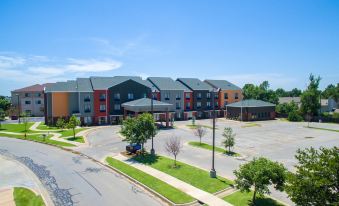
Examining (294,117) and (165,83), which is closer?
(294,117)

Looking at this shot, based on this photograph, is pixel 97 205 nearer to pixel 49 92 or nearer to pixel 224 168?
pixel 224 168

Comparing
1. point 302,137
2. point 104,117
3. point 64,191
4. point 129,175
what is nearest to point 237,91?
point 302,137

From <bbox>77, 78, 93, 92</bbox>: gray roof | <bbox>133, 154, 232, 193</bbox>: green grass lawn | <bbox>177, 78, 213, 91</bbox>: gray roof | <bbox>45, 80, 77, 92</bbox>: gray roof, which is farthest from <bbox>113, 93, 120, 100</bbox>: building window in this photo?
<bbox>133, 154, 232, 193</bbox>: green grass lawn

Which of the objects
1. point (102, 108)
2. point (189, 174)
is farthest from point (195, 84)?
point (189, 174)

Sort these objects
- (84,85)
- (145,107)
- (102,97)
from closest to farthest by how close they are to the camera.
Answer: (145,107) < (102,97) < (84,85)

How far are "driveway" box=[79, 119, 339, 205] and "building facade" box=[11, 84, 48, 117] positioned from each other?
138 ft

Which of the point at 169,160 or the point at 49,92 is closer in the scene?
the point at 169,160

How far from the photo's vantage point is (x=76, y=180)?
25781 millimetres

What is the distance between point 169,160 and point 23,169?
1699 centimetres

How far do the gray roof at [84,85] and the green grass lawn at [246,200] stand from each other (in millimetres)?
50116

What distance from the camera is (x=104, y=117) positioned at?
64.9 m

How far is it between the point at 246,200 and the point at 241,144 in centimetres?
2322

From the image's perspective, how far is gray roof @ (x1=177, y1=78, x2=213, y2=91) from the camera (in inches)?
3125

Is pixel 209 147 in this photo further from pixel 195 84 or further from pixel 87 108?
pixel 195 84
